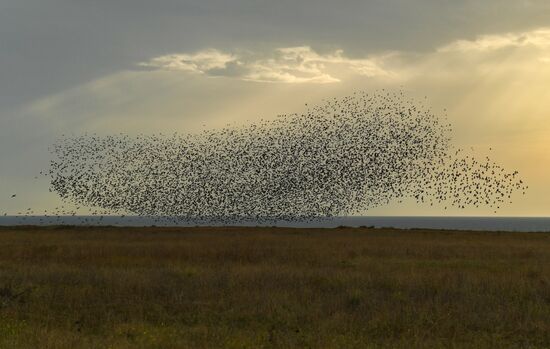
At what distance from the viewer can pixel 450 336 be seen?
14742mm

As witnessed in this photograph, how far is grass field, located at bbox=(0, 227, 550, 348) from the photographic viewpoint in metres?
13.9

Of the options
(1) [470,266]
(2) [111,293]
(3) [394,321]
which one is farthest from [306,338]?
(1) [470,266]

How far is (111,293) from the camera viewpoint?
20.2 meters

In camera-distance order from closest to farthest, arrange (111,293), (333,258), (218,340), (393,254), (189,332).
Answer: (218,340), (189,332), (111,293), (333,258), (393,254)

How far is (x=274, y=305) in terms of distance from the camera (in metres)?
17.8

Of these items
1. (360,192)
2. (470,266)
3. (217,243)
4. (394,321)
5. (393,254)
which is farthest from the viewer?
(360,192)

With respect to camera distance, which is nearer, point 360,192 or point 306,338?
point 306,338

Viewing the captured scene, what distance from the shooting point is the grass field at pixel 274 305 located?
1388 cm

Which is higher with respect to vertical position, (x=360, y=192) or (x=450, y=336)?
(x=360, y=192)

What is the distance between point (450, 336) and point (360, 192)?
32234 mm

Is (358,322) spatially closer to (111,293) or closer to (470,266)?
(111,293)

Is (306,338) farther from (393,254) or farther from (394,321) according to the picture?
(393,254)

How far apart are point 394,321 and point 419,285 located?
6.19 meters

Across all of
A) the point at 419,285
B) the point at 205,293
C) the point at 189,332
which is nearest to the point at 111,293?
the point at 205,293
